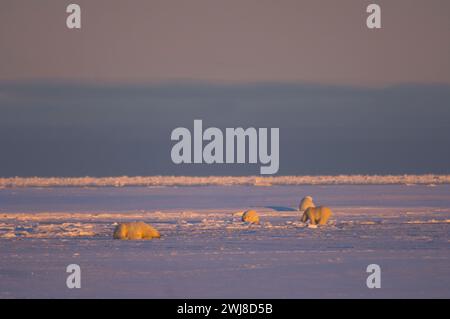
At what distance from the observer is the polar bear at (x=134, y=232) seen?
23.2m

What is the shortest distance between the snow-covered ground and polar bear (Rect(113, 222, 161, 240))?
0.50 metres

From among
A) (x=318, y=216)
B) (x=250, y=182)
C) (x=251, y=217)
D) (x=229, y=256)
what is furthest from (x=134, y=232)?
(x=250, y=182)

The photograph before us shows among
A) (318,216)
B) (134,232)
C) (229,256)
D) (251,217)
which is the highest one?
(251,217)

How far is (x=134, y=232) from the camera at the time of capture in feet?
76.5

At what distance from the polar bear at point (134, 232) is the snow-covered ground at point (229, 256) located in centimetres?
50

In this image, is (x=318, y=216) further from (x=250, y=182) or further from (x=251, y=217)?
(x=250, y=182)

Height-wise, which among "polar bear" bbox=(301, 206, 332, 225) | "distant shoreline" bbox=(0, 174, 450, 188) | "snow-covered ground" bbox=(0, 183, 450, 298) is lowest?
"snow-covered ground" bbox=(0, 183, 450, 298)

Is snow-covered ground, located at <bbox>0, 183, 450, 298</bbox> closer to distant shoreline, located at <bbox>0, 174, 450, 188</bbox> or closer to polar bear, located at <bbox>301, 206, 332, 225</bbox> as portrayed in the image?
polar bear, located at <bbox>301, 206, 332, 225</bbox>

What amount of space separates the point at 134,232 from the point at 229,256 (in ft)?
14.3

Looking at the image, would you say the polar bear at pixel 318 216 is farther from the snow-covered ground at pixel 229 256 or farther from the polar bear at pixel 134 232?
the polar bear at pixel 134 232

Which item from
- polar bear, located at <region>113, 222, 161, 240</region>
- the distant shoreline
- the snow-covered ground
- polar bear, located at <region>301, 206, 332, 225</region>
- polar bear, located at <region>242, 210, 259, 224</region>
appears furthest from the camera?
the distant shoreline

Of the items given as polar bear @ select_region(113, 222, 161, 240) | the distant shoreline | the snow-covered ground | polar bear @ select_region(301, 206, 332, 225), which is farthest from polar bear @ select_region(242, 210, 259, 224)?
the distant shoreline

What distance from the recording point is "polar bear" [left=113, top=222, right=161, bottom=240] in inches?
914

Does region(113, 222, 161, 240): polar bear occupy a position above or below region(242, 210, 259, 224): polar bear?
below
